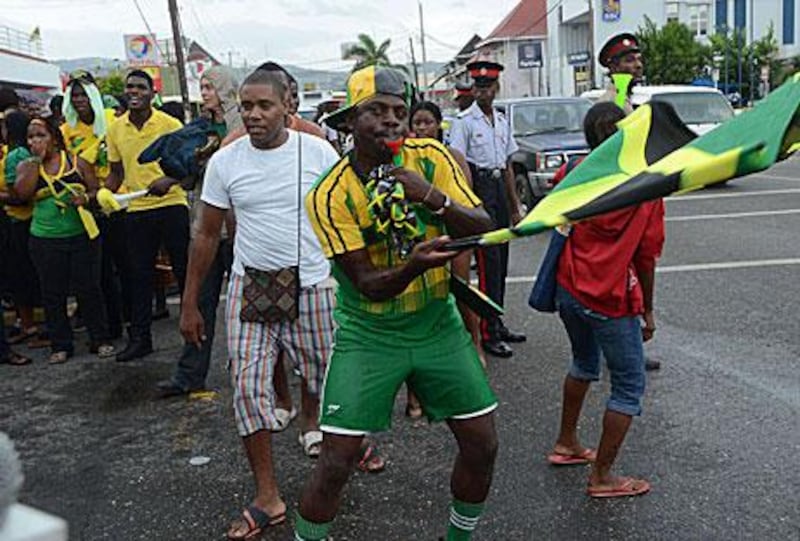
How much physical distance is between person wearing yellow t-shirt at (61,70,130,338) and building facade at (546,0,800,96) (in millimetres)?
53834

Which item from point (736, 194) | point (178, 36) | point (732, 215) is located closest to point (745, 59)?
point (178, 36)

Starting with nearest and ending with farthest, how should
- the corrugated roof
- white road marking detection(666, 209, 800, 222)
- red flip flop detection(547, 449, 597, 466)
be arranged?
red flip flop detection(547, 449, 597, 466) < white road marking detection(666, 209, 800, 222) < the corrugated roof

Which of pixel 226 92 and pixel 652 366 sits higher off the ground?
pixel 226 92

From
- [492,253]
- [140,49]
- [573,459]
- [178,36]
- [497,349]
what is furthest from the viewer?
[140,49]

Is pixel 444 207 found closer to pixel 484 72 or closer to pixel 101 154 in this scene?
pixel 484 72

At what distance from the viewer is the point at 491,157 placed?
22.3 feet

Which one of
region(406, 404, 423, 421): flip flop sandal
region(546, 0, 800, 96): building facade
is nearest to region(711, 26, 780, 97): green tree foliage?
region(546, 0, 800, 96): building facade

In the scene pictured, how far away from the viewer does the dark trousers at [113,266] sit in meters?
7.38

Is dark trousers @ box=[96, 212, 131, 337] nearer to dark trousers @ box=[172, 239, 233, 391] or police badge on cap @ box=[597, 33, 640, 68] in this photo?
dark trousers @ box=[172, 239, 233, 391]

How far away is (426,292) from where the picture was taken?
3168 millimetres

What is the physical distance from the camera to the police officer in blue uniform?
6641mm

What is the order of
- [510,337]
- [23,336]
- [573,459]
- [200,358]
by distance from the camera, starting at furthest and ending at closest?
[23,336] → [510,337] → [200,358] → [573,459]

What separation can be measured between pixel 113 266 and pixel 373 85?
5.10m

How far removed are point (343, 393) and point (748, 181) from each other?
14.2m
